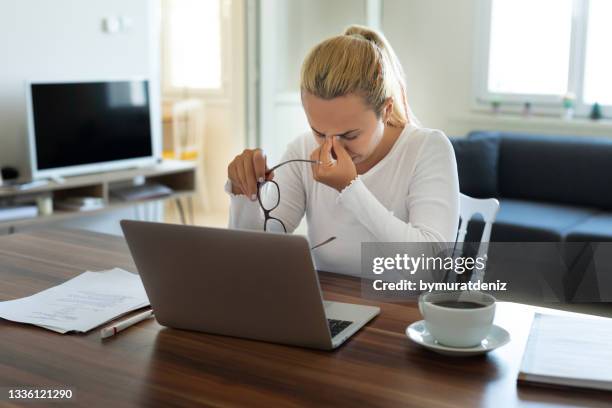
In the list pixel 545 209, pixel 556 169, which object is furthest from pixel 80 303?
pixel 556 169

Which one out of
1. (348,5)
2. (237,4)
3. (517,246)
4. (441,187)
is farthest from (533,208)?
(237,4)

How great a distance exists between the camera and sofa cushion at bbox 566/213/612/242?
3.28 metres

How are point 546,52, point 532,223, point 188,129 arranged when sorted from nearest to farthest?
point 532,223 → point 546,52 → point 188,129

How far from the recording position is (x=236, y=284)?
115cm

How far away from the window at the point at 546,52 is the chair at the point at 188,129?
2.13m

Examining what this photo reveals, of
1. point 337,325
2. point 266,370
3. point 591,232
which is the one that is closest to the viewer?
point 266,370

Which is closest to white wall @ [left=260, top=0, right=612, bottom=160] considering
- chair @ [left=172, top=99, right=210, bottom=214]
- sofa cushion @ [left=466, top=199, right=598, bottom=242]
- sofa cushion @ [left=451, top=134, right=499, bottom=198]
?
sofa cushion @ [left=451, top=134, right=499, bottom=198]

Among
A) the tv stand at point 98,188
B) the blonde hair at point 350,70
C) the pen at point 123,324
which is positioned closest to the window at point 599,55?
the tv stand at point 98,188

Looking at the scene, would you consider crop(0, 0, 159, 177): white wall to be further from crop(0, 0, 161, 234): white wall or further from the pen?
the pen

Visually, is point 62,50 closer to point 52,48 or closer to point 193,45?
point 52,48

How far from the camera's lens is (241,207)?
5.57ft

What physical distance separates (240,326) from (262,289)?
0.29 ft

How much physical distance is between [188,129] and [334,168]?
425 cm

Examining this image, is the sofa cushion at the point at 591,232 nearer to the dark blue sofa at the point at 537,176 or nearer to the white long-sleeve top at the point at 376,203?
the dark blue sofa at the point at 537,176
